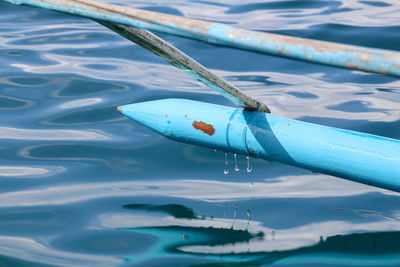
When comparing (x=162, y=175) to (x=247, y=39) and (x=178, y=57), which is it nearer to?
(x=178, y=57)

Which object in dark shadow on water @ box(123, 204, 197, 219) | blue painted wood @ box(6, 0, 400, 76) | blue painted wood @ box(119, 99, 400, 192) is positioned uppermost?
blue painted wood @ box(6, 0, 400, 76)

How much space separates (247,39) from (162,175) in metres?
1.41

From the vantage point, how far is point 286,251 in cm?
273

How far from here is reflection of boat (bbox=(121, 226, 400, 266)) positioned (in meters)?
2.66

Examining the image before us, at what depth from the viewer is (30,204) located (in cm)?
319

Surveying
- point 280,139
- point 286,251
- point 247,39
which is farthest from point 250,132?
point 247,39

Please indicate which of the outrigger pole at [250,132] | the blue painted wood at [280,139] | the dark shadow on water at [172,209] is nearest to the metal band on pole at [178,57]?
the outrigger pole at [250,132]

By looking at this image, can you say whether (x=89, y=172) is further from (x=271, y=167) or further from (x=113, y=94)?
(x=113, y=94)

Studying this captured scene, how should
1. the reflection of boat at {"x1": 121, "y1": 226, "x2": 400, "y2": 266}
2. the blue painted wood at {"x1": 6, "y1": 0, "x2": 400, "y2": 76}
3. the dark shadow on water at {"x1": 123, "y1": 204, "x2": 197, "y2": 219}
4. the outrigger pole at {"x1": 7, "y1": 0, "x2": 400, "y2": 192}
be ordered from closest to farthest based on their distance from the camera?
the blue painted wood at {"x1": 6, "y1": 0, "x2": 400, "y2": 76} → the reflection of boat at {"x1": 121, "y1": 226, "x2": 400, "y2": 266} → the outrigger pole at {"x1": 7, "y1": 0, "x2": 400, "y2": 192} → the dark shadow on water at {"x1": 123, "y1": 204, "x2": 197, "y2": 219}

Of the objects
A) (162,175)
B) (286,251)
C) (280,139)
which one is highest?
(280,139)

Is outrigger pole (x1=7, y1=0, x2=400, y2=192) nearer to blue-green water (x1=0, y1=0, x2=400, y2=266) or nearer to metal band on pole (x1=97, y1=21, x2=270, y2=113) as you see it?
metal band on pole (x1=97, y1=21, x2=270, y2=113)

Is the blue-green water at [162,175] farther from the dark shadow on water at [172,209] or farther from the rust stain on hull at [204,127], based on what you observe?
the rust stain on hull at [204,127]

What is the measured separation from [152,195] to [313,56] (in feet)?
4.57

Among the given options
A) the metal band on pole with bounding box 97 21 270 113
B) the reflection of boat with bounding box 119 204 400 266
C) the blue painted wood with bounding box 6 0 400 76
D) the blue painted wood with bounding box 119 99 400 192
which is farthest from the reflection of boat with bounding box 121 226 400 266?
the blue painted wood with bounding box 6 0 400 76
